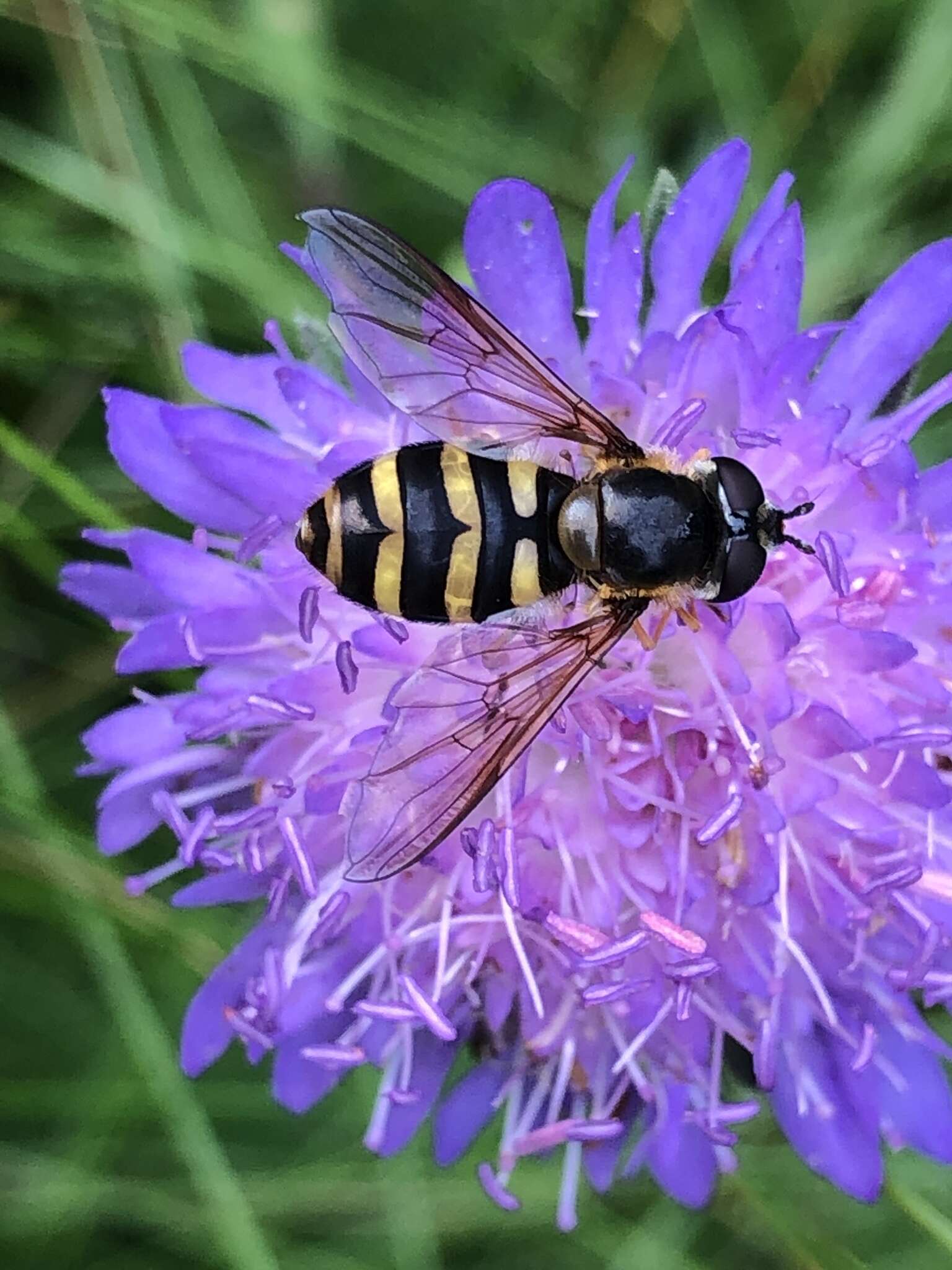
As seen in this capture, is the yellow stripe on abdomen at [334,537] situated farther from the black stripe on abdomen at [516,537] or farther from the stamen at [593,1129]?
the stamen at [593,1129]

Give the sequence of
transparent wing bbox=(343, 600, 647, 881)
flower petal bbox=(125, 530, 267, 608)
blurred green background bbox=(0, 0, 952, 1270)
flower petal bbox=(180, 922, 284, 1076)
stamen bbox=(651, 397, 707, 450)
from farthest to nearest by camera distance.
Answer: blurred green background bbox=(0, 0, 952, 1270) < flower petal bbox=(180, 922, 284, 1076) < flower petal bbox=(125, 530, 267, 608) < stamen bbox=(651, 397, 707, 450) < transparent wing bbox=(343, 600, 647, 881)

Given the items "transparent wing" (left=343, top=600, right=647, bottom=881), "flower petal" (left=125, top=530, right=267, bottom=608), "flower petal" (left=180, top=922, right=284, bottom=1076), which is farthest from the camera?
"flower petal" (left=180, top=922, right=284, bottom=1076)

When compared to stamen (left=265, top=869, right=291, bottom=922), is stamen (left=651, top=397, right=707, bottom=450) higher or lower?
higher

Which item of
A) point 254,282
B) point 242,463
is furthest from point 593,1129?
point 254,282

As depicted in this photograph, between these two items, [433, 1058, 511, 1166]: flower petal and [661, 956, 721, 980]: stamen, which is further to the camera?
[433, 1058, 511, 1166]: flower petal

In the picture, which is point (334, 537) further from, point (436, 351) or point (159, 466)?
point (159, 466)

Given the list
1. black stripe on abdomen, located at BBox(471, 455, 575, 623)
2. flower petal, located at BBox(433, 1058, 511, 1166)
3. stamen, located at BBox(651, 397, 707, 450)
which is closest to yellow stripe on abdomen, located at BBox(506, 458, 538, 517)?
black stripe on abdomen, located at BBox(471, 455, 575, 623)

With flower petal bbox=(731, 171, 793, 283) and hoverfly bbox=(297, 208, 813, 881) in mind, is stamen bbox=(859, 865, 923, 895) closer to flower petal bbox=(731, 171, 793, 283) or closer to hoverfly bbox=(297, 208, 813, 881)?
hoverfly bbox=(297, 208, 813, 881)
